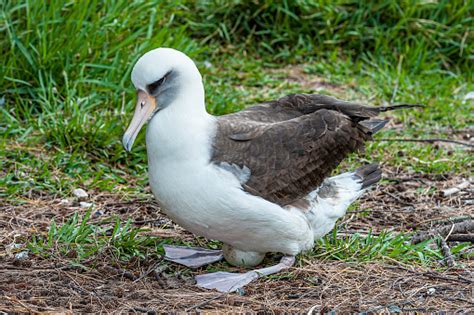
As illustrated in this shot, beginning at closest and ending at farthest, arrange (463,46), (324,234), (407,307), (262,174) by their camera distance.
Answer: (407,307), (262,174), (324,234), (463,46)

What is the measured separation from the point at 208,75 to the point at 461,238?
3.02 meters

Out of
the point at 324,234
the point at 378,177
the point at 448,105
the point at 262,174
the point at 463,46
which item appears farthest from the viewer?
the point at 463,46

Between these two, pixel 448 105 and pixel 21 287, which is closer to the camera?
pixel 21 287

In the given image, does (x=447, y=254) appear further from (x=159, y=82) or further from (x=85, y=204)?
(x=85, y=204)

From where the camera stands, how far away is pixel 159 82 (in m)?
4.12

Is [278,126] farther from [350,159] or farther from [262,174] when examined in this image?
[350,159]

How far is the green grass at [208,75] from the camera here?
532 cm

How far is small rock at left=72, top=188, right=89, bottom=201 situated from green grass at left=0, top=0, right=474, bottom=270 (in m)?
0.07

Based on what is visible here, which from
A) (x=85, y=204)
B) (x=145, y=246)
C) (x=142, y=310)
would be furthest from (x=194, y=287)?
(x=85, y=204)

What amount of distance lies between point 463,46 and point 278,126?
3.81 m

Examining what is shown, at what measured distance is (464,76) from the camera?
7.59 meters

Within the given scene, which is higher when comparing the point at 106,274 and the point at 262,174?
the point at 262,174

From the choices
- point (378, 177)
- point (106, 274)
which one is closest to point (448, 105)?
point (378, 177)

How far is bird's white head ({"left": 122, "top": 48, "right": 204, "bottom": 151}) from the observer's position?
4086mm
